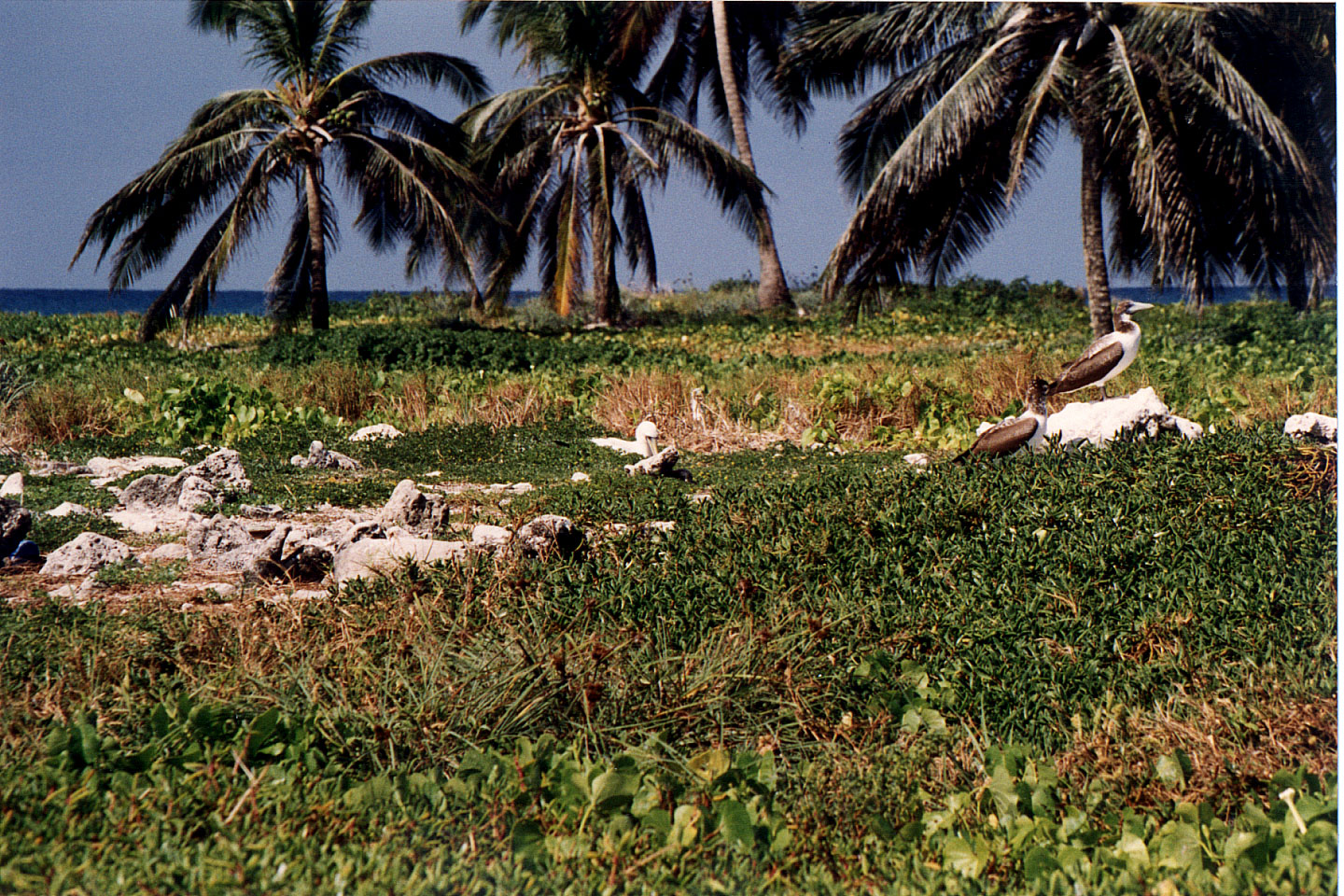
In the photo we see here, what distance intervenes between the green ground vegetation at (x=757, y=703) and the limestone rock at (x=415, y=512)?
40 cm

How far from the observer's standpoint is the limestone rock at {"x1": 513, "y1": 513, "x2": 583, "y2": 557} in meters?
4.18

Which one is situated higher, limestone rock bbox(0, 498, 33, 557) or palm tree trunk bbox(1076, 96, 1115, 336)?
palm tree trunk bbox(1076, 96, 1115, 336)

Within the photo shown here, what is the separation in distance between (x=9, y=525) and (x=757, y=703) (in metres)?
3.22

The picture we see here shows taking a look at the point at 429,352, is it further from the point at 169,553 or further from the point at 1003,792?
the point at 1003,792

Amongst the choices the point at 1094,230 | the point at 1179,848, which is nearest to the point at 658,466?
the point at 1179,848

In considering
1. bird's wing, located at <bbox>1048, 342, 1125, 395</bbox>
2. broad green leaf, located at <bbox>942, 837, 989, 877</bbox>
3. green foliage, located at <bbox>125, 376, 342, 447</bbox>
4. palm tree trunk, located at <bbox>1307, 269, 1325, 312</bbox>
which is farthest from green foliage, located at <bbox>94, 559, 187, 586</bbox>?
palm tree trunk, located at <bbox>1307, 269, 1325, 312</bbox>

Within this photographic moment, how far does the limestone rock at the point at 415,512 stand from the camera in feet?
16.4

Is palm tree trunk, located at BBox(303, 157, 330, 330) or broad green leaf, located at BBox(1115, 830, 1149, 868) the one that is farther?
palm tree trunk, located at BBox(303, 157, 330, 330)

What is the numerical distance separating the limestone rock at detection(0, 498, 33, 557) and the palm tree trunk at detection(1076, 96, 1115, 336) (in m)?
10.5

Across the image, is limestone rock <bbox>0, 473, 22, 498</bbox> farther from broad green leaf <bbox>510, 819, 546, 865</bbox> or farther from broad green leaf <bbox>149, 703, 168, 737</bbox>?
broad green leaf <bbox>510, 819, 546, 865</bbox>

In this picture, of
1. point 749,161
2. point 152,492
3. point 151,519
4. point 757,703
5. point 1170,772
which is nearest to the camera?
point 1170,772

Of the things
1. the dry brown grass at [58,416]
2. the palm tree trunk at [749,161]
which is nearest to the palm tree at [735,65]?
the palm tree trunk at [749,161]

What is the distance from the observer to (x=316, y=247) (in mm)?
15867

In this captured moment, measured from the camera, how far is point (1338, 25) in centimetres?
290
